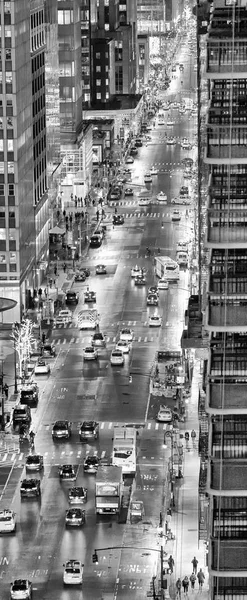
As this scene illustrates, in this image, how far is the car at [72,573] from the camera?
15238 centimetres

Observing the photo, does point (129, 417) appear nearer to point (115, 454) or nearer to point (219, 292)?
point (115, 454)

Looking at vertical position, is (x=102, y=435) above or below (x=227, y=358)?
below

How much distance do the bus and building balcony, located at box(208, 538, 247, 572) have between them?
6916 centimetres

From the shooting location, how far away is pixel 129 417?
19550 centimetres

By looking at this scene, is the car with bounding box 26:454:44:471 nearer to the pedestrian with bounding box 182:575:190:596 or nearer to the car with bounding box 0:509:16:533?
the car with bounding box 0:509:16:533

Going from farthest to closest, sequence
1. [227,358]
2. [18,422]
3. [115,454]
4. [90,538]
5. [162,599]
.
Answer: [18,422] < [115,454] < [90,538] < [162,599] < [227,358]

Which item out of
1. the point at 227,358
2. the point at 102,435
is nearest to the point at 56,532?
the point at 102,435

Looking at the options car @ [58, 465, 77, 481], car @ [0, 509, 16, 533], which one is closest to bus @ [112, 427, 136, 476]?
car @ [58, 465, 77, 481]

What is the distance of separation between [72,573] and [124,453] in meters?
28.1

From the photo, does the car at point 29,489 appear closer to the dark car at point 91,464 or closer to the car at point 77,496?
the car at point 77,496

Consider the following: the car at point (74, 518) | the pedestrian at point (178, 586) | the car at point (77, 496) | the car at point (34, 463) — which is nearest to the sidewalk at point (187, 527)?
the pedestrian at point (178, 586)

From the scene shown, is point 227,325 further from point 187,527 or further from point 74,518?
point 74,518

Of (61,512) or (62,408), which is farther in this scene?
(62,408)

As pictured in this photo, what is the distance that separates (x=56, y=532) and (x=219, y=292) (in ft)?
192
